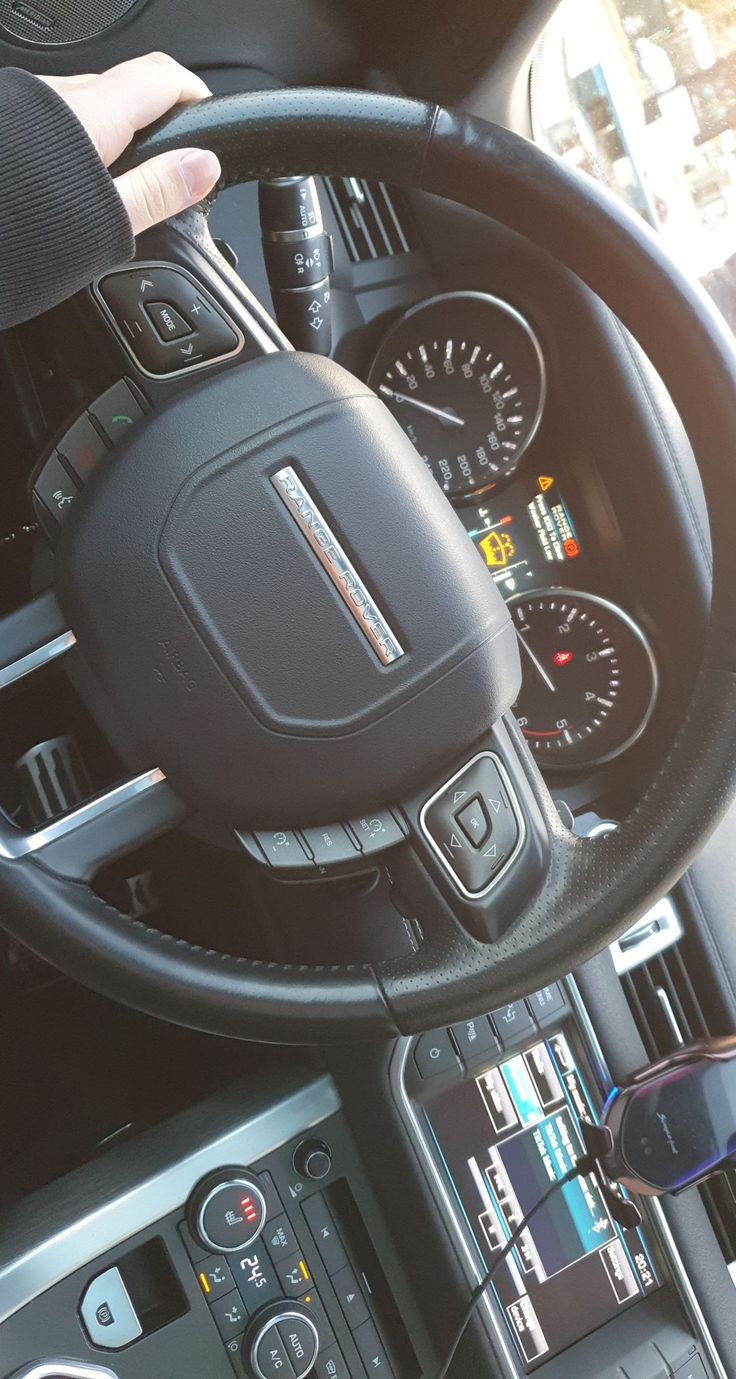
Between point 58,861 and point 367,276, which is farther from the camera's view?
point 367,276

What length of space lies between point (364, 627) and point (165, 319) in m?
0.28

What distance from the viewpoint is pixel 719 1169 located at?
39.9 inches

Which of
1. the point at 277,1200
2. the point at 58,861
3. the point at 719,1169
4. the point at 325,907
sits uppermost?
the point at 58,861

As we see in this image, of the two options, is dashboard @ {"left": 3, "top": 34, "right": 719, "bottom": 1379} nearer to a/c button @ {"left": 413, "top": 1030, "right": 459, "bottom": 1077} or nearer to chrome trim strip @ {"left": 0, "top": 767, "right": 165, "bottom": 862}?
a/c button @ {"left": 413, "top": 1030, "right": 459, "bottom": 1077}

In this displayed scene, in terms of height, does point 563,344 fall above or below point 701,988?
above

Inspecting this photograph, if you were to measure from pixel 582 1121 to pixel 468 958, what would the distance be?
1.30 feet

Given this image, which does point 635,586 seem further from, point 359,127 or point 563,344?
point 359,127

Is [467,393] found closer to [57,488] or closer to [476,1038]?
[57,488]

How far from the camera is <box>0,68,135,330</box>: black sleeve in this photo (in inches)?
27.4

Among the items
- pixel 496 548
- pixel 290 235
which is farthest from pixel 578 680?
pixel 290 235

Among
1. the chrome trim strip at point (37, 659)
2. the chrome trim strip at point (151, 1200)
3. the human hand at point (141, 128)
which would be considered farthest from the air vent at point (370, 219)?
the chrome trim strip at point (151, 1200)

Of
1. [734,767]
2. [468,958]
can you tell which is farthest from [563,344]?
[468,958]

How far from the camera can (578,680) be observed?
1387mm

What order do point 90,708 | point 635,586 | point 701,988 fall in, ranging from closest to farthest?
point 90,708 < point 701,988 < point 635,586
